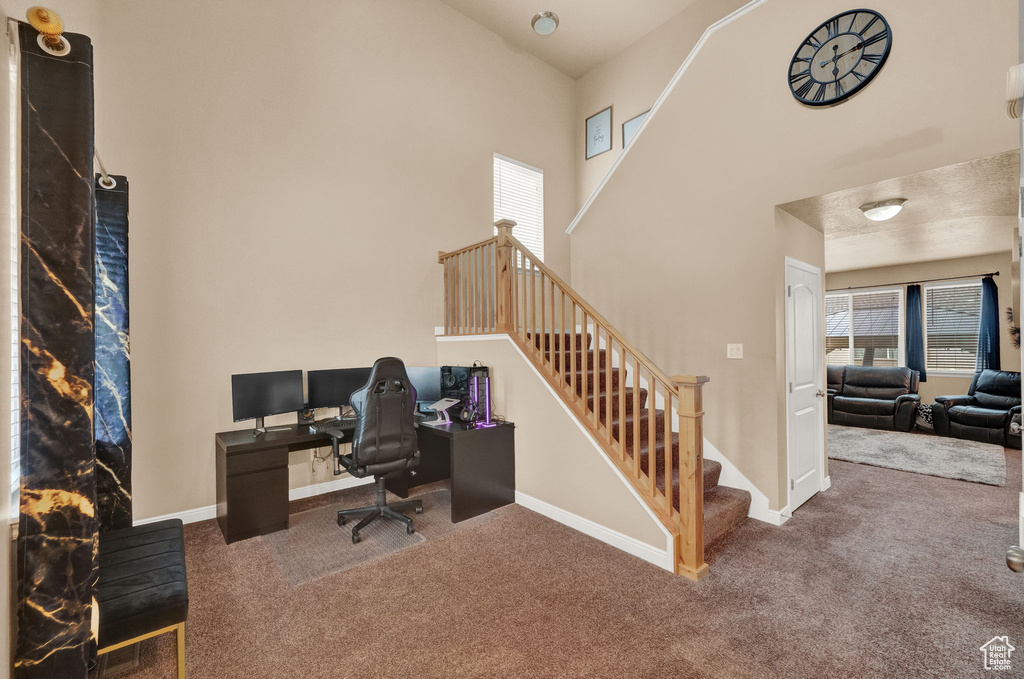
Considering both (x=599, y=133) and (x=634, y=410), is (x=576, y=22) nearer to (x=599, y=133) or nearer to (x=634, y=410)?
(x=599, y=133)

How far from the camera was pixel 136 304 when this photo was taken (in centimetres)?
310

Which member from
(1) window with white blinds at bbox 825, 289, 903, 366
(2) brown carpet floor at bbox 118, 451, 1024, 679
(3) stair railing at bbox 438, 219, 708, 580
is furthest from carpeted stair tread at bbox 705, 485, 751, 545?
(1) window with white blinds at bbox 825, 289, 903, 366

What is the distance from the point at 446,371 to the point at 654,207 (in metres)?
2.41

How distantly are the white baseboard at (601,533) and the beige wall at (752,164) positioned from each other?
1233 millimetres

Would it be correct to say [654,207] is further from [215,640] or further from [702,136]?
[215,640]

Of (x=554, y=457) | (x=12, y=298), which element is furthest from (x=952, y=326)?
(x=12, y=298)

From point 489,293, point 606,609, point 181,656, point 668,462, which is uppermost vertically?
point 489,293

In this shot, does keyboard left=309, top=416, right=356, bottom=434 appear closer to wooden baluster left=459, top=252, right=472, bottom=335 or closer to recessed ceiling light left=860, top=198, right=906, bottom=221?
wooden baluster left=459, top=252, right=472, bottom=335

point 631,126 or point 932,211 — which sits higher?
point 631,126

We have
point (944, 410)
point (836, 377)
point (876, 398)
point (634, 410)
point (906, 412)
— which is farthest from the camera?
point (836, 377)

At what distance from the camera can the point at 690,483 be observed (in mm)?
2545

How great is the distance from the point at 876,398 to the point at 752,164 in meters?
5.40

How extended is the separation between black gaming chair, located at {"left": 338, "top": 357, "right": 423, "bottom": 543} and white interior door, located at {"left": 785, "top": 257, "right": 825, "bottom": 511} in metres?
2.83

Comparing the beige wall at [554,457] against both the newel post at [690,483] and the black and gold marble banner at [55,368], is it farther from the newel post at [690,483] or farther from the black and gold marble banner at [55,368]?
the black and gold marble banner at [55,368]
